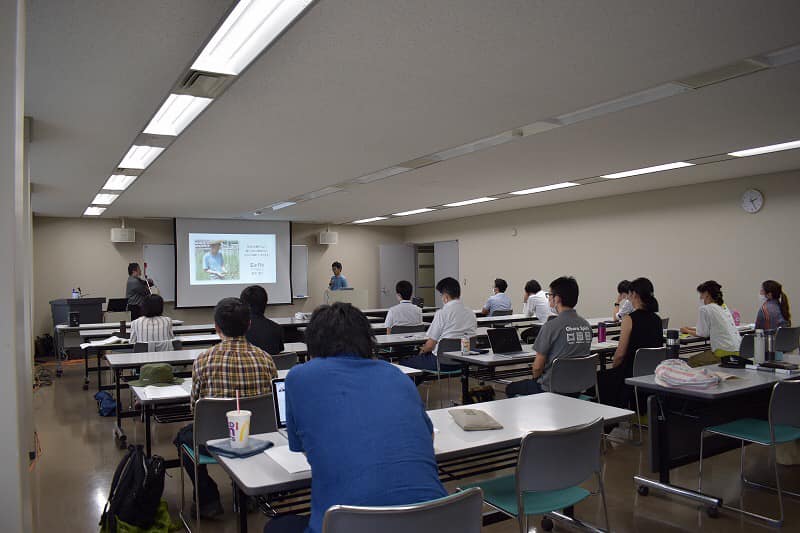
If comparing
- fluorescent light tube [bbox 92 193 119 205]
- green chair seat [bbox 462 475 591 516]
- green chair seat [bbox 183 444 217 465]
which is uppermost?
fluorescent light tube [bbox 92 193 119 205]

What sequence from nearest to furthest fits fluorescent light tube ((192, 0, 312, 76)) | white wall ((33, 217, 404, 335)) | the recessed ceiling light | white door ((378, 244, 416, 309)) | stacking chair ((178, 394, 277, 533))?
1. fluorescent light tube ((192, 0, 312, 76))
2. stacking chair ((178, 394, 277, 533))
3. the recessed ceiling light
4. white wall ((33, 217, 404, 335))
5. white door ((378, 244, 416, 309))

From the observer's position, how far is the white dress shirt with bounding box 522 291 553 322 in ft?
26.5

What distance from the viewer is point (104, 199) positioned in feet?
28.2

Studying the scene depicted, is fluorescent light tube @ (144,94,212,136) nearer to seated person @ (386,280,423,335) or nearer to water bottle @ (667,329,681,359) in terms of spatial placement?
seated person @ (386,280,423,335)

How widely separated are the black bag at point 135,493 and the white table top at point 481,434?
98cm

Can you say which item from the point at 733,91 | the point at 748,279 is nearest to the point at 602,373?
the point at 733,91

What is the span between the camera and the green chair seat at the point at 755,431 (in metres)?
3.28

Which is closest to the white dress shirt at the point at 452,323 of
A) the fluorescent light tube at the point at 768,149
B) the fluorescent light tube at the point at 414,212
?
the fluorescent light tube at the point at 768,149

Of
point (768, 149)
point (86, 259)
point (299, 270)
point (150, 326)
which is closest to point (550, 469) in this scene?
point (150, 326)

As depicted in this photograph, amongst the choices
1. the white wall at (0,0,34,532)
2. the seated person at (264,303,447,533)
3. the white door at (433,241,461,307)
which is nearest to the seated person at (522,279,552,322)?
the white door at (433,241,461,307)

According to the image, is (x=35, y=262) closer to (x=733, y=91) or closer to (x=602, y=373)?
(x=602, y=373)

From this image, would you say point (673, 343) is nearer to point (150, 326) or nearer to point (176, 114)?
point (176, 114)

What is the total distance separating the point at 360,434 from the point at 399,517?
0.25 m

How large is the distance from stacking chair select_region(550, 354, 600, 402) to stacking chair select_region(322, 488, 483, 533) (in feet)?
8.36
